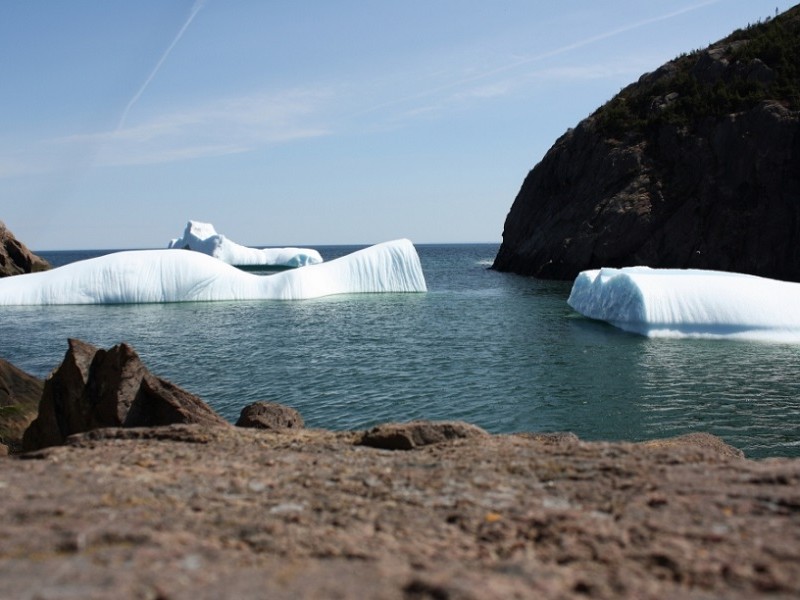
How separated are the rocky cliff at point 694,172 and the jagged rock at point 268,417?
1296 inches

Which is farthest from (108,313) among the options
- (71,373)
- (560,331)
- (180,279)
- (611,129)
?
(611,129)

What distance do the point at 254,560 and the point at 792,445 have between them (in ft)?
31.5

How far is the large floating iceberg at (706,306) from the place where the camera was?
18578mm

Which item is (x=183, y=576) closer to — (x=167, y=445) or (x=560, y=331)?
(x=167, y=445)

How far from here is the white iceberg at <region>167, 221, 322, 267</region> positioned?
72188 millimetres

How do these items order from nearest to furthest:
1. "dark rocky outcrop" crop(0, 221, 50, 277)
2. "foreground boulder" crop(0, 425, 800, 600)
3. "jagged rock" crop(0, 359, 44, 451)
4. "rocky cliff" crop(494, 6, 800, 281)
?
1. "foreground boulder" crop(0, 425, 800, 600)
2. "jagged rock" crop(0, 359, 44, 451)
3. "rocky cliff" crop(494, 6, 800, 281)
4. "dark rocky outcrop" crop(0, 221, 50, 277)

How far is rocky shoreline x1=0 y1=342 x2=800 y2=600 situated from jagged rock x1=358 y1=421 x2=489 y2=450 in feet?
1.36

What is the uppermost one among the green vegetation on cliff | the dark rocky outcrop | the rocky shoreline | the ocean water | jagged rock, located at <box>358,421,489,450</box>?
the green vegetation on cliff

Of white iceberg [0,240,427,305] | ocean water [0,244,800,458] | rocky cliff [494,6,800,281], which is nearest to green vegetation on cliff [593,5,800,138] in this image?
rocky cliff [494,6,800,281]

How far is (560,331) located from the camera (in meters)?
21.3

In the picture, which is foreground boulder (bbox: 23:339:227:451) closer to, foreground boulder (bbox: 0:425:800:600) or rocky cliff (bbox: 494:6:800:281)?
foreground boulder (bbox: 0:425:800:600)

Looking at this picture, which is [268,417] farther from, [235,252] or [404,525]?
[235,252]

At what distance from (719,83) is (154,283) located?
33599 millimetres

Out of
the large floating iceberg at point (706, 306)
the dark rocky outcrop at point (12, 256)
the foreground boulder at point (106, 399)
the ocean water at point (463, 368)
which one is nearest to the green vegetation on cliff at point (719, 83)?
the ocean water at point (463, 368)
